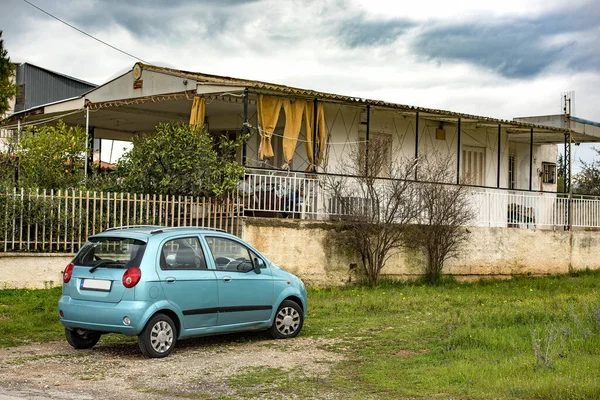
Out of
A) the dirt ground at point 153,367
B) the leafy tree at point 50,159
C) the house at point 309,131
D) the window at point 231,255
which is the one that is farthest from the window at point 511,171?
the window at point 231,255

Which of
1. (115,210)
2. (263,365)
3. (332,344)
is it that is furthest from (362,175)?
(263,365)

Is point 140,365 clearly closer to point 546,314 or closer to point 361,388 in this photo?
point 361,388

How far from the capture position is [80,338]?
9367 mm

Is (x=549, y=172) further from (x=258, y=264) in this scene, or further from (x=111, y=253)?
(x=111, y=253)

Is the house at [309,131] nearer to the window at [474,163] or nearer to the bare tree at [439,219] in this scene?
the window at [474,163]

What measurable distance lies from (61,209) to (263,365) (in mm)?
6857

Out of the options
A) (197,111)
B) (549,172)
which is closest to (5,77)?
(197,111)

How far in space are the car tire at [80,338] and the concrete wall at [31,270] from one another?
14.5ft

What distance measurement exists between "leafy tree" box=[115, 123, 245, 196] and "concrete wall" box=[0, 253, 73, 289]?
2438 mm

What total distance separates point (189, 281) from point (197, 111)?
27.4 feet

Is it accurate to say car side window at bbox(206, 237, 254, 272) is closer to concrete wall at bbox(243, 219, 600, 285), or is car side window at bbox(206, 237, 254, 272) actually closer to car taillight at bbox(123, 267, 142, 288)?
car taillight at bbox(123, 267, 142, 288)

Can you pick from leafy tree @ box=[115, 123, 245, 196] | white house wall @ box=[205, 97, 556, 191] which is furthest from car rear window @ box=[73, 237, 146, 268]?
white house wall @ box=[205, 97, 556, 191]

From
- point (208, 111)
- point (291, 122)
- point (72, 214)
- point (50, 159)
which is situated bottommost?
point (72, 214)

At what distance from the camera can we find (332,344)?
9.91 metres
